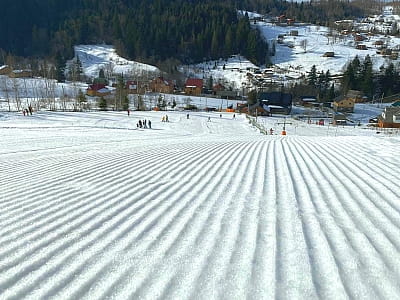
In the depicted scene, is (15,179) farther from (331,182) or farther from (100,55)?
(100,55)

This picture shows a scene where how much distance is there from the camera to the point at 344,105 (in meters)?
46.6

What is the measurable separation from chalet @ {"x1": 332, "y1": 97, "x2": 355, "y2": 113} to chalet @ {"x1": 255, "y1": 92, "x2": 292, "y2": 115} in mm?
7225

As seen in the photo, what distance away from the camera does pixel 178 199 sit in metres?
3.86

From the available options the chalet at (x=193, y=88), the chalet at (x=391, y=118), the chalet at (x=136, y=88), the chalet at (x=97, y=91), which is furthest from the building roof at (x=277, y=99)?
the chalet at (x=97, y=91)

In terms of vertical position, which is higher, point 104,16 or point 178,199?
point 104,16

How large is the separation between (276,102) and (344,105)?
10.7 metres

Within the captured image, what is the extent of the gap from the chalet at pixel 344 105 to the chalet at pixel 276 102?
7.22 meters

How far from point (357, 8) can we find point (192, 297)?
200 metres

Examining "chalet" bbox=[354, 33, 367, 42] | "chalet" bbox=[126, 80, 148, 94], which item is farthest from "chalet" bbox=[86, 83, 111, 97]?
"chalet" bbox=[354, 33, 367, 42]

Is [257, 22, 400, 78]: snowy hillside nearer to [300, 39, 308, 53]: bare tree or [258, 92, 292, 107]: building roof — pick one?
[300, 39, 308, 53]: bare tree

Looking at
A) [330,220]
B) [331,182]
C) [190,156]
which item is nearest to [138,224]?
[330,220]

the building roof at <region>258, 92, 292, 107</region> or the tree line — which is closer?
the building roof at <region>258, 92, 292, 107</region>

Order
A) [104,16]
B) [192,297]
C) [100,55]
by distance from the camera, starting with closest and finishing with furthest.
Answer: [192,297] < [100,55] < [104,16]

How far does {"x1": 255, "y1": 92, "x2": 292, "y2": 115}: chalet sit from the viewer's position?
45656 millimetres
